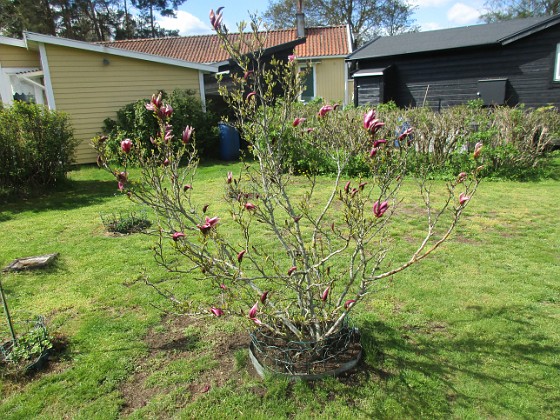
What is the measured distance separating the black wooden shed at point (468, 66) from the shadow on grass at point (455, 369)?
959cm

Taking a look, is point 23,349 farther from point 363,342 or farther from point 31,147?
point 31,147

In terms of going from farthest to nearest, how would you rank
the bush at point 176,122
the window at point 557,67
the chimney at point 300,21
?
1. the chimney at point 300,21
2. the window at point 557,67
3. the bush at point 176,122

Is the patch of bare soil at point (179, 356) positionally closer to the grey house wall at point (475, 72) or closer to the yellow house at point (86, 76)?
the yellow house at point (86, 76)

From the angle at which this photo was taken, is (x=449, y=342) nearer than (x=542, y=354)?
No

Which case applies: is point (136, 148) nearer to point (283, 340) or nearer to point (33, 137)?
point (283, 340)

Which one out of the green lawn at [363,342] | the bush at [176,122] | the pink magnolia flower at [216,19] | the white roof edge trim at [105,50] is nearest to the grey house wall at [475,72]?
the bush at [176,122]

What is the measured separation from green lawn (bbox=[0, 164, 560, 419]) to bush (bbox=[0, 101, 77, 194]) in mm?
3031

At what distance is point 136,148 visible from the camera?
2.37 m

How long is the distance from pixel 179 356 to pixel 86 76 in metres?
10.6

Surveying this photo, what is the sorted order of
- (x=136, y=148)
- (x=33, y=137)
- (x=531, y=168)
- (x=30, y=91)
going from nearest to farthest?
(x=136, y=148), (x=33, y=137), (x=531, y=168), (x=30, y=91)

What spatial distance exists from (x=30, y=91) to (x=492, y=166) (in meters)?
13.4

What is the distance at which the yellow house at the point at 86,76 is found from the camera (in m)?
10.9

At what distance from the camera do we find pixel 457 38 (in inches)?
568

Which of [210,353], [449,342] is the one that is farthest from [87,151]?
[449,342]
